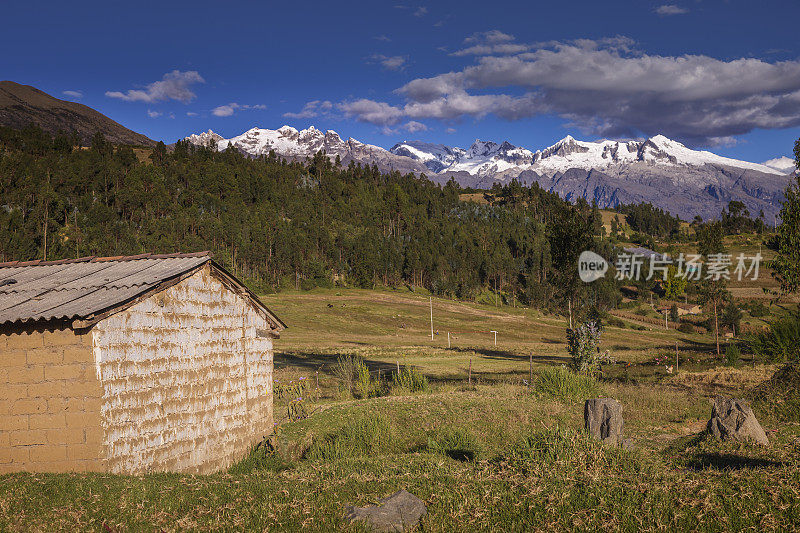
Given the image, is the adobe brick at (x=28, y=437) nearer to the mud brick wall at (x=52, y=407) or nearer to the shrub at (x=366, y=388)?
the mud brick wall at (x=52, y=407)

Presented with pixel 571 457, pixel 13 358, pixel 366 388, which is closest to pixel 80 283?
pixel 13 358

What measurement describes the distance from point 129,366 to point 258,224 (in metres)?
113

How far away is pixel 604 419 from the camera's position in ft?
42.5

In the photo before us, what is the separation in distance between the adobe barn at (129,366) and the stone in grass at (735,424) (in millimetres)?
13193

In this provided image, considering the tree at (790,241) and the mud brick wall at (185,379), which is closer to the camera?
the mud brick wall at (185,379)

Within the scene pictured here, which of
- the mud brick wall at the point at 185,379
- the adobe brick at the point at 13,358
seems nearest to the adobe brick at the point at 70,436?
the mud brick wall at the point at 185,379

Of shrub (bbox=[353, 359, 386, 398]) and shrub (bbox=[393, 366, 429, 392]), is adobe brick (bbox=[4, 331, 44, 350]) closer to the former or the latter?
shrub (bbox=[353, 359, 386, 398])

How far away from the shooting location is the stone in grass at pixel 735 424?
42.3 feet

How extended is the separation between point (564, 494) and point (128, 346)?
10.1 meters

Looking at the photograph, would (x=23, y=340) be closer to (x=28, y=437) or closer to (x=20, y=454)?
(x=28, y=437)

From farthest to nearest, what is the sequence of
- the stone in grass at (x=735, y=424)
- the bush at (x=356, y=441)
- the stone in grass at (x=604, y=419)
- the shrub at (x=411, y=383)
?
the shrub at (x=411, y=383), the bush at (x=356, y=441), the stone in grass at (x=735, y=424), the stone in grass at (x=604, y=419)

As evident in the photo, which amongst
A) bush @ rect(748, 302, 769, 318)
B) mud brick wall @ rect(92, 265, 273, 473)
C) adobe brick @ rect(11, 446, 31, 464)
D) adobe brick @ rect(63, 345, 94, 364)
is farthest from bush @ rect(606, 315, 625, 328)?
adobe brick @ rect(11, 446, 31, 464)

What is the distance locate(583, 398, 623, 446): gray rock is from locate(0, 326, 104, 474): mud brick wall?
36.4ft

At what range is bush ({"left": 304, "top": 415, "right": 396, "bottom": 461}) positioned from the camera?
14.8 meters
